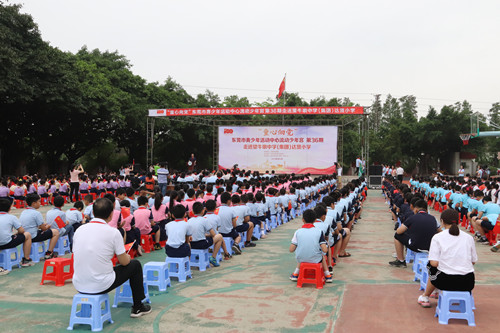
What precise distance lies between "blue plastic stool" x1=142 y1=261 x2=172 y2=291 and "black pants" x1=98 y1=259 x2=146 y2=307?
73 centimetres

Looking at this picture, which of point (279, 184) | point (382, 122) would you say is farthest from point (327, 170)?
point (382, 122)

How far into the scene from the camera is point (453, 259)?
3.89 meters

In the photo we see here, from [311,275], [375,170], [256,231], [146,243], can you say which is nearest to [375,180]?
[375,170]

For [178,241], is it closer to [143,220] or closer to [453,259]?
[143,220]

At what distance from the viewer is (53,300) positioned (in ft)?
15.0

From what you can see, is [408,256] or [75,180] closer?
[408,256]

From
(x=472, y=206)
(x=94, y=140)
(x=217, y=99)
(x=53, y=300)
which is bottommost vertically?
(x=53, y=300)

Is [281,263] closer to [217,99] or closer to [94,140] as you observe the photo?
[94,140]

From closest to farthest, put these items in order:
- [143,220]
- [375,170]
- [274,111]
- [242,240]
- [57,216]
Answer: [57,216], [143,220], [242,240], [274,111], [375,170]

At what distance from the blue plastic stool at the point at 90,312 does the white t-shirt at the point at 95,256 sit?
0.07 meters

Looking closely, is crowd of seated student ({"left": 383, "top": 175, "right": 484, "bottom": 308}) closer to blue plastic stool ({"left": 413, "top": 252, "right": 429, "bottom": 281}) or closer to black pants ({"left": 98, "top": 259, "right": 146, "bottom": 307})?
blue plastic stool ({"left": 413, "top": 252, "right": 429, "bottom": 281})

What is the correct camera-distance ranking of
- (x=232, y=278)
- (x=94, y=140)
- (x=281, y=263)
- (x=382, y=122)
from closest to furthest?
(x=232, y=278)
(x=281, y=263)
(x=94, y=140)
(x=382, y=122)

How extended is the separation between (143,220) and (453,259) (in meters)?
4.81

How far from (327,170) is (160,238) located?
1563 centimetres
